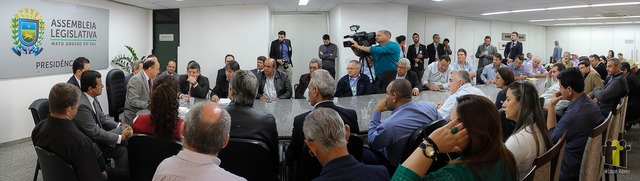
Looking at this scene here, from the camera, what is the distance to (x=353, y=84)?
5.54 metres

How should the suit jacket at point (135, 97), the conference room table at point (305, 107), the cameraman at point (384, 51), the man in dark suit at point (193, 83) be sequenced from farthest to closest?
the cameraman at point (384, 51), the man in dark suit at point (193, 83), the suit jacket at point (135, 97), the conference room table at point (305, 107)

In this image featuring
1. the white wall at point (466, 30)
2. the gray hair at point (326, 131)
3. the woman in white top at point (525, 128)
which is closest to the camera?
the gray hair at point (326, 131)

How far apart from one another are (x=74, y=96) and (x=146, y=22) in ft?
24.7

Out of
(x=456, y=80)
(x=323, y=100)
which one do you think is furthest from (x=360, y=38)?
(x=323, y=100)

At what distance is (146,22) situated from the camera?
961 centimetres

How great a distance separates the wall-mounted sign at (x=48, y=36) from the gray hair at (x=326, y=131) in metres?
5.47

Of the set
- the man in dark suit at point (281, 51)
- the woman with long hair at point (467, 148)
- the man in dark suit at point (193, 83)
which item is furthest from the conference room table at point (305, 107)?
the man in dark suit at point (281, 51)

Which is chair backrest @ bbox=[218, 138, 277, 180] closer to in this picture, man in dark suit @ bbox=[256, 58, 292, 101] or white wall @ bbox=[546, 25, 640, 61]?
man in dark suit @ bbox=[256, 58, 292, 101]

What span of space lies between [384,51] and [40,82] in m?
4.86

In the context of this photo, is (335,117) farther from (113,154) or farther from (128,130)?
(113,154)

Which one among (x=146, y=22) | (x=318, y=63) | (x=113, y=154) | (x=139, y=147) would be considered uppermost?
(x=146, y=22)

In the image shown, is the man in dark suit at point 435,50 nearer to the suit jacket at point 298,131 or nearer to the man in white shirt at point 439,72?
the man in white shirt at point 439,72

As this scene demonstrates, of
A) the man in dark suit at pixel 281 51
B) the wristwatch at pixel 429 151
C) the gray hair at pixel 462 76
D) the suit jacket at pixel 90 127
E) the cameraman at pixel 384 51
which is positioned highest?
the man in dark suit at pixel 281 51

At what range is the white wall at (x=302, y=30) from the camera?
11.4m
